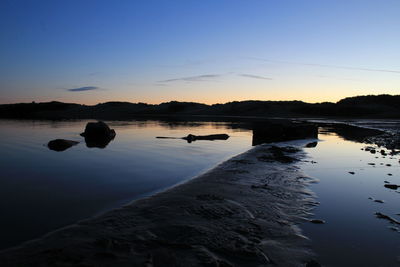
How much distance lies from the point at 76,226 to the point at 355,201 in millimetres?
6947

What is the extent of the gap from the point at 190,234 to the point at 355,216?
3.89 m

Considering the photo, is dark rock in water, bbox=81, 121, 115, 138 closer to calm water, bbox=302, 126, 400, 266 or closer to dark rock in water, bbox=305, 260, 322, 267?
calm water, bbox=302, 126, 400, 266

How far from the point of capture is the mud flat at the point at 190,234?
14.5 ft

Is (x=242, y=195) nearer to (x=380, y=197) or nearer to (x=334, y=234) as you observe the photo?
(x=334, y=234)

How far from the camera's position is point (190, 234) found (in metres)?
5.37

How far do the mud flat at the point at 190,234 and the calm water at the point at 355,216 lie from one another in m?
0.40

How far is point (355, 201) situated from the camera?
7.77 meters

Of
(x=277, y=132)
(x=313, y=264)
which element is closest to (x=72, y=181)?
(x=313, y=264)

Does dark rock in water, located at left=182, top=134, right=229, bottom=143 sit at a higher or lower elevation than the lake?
higher

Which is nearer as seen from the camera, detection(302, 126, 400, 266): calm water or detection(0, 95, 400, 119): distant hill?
detection(302, 126, 400, 266): calm water

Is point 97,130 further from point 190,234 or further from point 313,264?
point 313,264

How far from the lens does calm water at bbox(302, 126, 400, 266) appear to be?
15.4 feet

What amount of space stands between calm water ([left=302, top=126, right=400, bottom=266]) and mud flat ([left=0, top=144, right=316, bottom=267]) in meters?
0.40

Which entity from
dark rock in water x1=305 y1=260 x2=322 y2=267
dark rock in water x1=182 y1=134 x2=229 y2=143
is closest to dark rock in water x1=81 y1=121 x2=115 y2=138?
dark rock in water x1=182 y1=134 x2=229 y2=143
